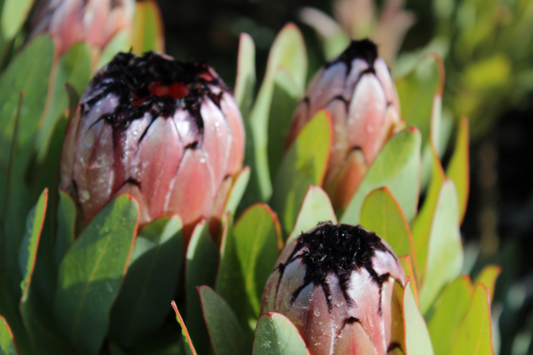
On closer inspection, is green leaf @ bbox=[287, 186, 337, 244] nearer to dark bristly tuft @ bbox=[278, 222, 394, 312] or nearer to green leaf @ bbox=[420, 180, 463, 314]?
dark bristly tuft @ bbox=[278, 222, 394, 312]

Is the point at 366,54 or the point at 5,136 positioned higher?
the point at 366,54

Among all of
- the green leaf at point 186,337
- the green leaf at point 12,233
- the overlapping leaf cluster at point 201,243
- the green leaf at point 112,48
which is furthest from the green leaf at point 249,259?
the green leaf at point 112,48

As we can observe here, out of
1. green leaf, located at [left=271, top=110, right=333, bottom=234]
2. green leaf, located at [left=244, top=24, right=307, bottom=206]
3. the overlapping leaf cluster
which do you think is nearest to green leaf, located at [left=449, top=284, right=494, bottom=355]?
the overlapping leaf cluster

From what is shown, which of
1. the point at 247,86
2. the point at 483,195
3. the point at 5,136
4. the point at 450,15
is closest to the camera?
the point at 5,136

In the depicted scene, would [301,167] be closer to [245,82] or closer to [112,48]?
[245,82]

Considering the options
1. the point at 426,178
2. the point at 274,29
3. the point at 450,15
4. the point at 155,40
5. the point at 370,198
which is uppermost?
the point at 274,29

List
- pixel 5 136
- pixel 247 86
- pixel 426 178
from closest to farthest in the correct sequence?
pixel 5 136 < pixel 247 86 < pixel 426 178

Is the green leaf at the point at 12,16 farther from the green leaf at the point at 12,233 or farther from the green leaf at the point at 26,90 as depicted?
the green leaf at the point at 12,233

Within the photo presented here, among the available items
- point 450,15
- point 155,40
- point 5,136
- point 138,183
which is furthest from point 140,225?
point 450,15

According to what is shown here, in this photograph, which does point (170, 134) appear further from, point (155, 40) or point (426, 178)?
point (426, 178)
